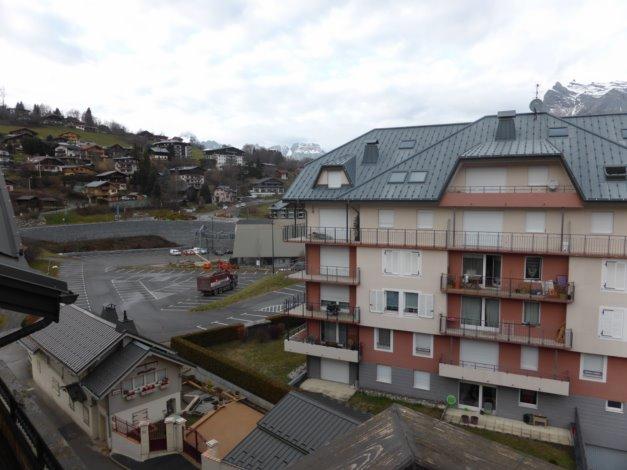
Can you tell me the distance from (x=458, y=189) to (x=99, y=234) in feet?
274

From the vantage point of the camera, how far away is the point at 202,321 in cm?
4425

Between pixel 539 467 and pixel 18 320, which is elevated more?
pixel 539 467

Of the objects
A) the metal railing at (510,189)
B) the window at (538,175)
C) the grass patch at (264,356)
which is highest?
the window at (538,175)

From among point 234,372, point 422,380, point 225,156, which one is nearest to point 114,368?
point 234,372

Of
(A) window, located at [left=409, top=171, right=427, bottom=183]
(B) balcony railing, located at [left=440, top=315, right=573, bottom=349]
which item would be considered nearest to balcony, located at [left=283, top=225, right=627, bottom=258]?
(A) window, located at [left=409, top=171, right=427, bottom=183]

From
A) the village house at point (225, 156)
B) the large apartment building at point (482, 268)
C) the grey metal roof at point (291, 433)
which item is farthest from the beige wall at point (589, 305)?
the village house at point (225, 156)

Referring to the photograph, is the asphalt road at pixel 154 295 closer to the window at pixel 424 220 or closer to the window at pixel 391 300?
the window at pixel 391 300

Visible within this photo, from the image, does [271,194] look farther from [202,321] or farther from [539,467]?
[539,467]

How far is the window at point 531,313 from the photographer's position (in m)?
25.4

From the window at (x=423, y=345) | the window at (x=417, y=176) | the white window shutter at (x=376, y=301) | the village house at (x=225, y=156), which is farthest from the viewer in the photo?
the village house at (x=225, y=156)

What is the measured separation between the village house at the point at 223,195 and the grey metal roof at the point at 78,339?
334ft

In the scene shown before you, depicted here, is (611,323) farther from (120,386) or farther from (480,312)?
(120,386)

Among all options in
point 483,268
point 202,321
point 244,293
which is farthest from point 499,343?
point 244,293

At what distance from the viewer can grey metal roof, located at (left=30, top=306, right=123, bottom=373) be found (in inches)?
930
